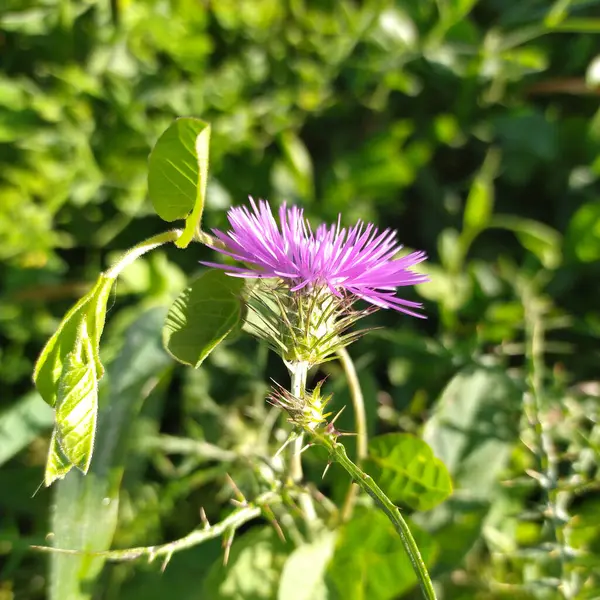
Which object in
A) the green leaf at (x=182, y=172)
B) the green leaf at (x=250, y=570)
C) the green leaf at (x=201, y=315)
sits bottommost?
the green leaf at (x=250, y=570)

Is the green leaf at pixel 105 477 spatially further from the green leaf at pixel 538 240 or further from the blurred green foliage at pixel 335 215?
the green leaf at pixel 538 240

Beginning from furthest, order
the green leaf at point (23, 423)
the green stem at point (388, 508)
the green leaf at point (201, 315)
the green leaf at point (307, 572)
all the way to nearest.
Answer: the green leaf at point (23, 423) → the green leaf at point (307, 572) → the green leaf at point (201, 315) → the green stem at point (388, 508)

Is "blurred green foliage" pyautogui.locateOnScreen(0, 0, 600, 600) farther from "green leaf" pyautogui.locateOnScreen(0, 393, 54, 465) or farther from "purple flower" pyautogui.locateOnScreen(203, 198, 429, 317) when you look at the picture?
"purple flower" pyautogui.locateOnScreen(203, 198, 429, 317)

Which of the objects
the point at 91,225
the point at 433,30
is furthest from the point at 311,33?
the point at 91,225

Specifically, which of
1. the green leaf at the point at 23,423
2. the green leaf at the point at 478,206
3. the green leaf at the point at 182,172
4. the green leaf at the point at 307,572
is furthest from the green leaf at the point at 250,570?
the green leaf at the point at 478,206

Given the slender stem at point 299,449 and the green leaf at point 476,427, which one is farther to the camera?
the green leaf at point 476,427

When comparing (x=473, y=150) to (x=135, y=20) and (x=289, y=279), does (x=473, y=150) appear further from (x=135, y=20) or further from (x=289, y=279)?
(x=289, y=279)

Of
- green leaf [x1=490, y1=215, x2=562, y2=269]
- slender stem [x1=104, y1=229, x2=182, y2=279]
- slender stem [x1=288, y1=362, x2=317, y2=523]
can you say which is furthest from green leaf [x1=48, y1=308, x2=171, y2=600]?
green leaf [x1=490, y1=215, x2=562, y2=269]
